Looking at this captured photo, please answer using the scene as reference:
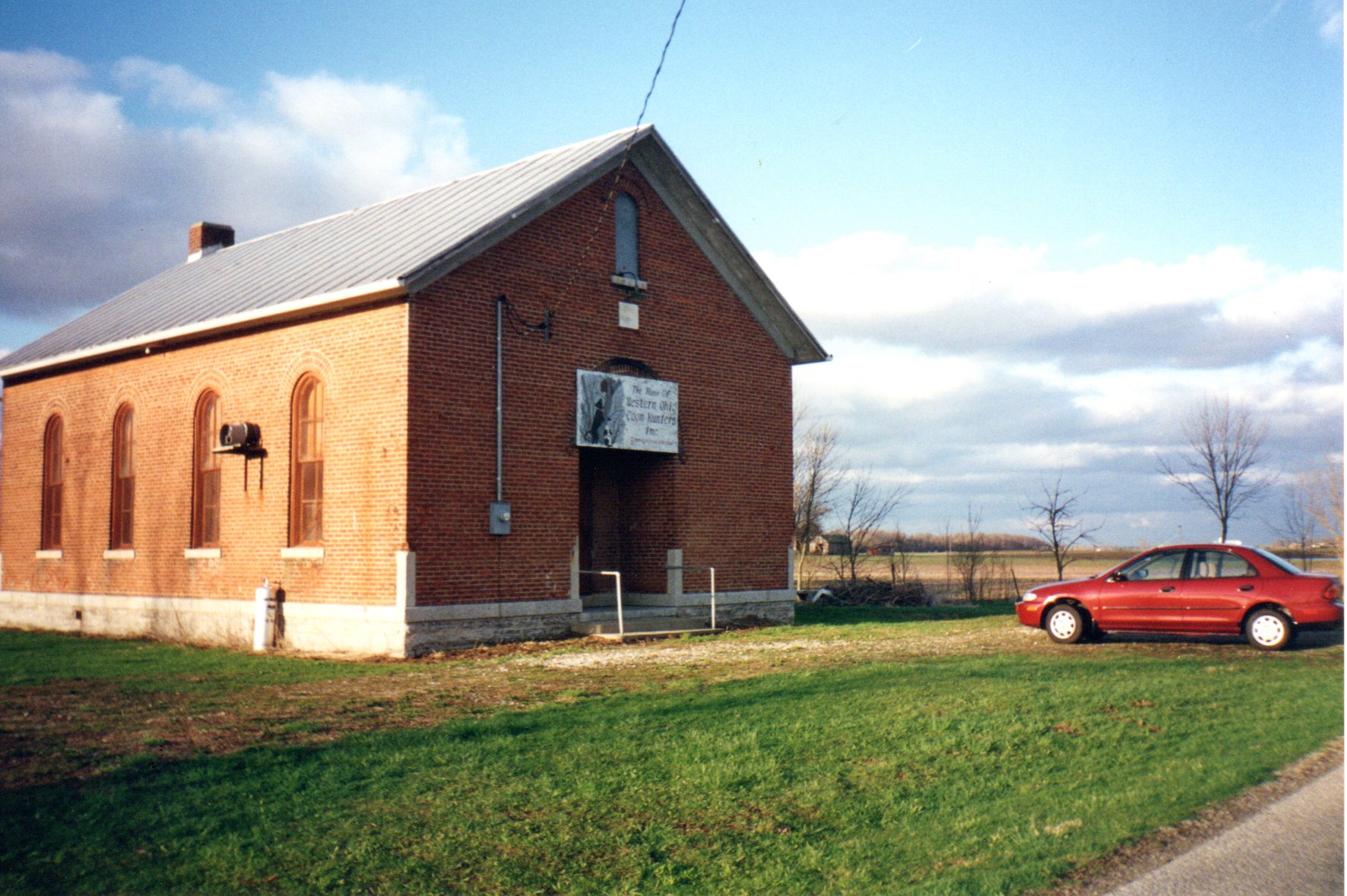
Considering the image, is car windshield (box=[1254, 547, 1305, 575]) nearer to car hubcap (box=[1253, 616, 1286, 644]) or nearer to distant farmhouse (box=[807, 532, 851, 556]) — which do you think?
car hubcap (box=[1253, 616, 1286, 644])

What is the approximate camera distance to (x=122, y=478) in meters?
21.8

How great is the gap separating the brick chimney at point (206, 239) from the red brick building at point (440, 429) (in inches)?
188

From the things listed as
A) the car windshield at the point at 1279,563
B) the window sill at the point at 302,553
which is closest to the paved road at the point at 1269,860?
the car windshield at the point at 1279,563

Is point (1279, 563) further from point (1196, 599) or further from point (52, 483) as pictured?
point (52, 483)

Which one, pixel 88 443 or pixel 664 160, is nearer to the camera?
pixel 664 160

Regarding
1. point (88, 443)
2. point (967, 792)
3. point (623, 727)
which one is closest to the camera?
point (967, 792)

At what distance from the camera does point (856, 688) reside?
11375 mm

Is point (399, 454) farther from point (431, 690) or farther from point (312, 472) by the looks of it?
point (431, 690)

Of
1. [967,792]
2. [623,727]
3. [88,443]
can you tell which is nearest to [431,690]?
[623,727]

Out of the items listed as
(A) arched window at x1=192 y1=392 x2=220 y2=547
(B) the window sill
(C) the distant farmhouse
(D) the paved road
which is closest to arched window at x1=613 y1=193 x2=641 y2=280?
(B) the window sill

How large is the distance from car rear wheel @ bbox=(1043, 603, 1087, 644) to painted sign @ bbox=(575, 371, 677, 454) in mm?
6846

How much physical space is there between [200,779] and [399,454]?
8.59 m

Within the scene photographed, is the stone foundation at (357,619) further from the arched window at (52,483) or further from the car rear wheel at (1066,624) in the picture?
the car rear wheel at (1066,624)

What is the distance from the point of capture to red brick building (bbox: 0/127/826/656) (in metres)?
16.3
